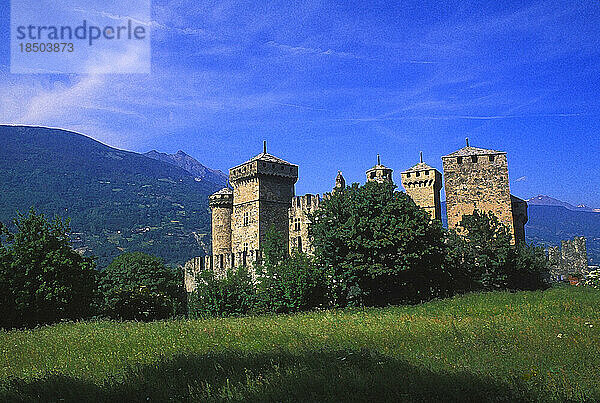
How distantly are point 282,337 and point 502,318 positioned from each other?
783 cm

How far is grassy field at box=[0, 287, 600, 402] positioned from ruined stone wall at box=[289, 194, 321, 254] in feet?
74.4

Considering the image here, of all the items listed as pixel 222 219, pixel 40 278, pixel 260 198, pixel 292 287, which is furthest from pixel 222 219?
pixel 40 278

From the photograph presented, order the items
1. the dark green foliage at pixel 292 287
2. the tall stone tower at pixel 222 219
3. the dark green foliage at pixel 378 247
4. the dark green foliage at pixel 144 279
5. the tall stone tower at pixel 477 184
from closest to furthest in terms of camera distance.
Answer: the dark green foliage at pixel 292 287, the dark green foliage at pixel 378 247, the tall stone tower at pixel 477 184, the dark green foliage at pixel 144 279, the tall stone tower at pixel 222 219

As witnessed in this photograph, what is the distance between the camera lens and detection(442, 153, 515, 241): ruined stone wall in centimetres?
3297

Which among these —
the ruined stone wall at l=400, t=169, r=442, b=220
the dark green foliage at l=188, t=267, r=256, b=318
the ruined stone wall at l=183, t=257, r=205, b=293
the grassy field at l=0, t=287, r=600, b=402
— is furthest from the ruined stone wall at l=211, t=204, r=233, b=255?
the grassy field at l=0, t=287, r=600, b=402

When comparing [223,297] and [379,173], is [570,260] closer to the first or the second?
[379,173]

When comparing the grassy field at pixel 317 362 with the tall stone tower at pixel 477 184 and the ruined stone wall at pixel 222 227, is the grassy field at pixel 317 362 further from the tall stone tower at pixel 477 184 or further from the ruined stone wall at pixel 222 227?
the ruined stone wall at pixel 222 227

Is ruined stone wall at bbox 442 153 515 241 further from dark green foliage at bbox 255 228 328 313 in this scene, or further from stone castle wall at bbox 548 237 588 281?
dark green foliage at bbox 255 228 328 313

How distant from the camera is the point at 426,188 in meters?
42.1

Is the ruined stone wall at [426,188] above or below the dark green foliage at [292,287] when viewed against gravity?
above

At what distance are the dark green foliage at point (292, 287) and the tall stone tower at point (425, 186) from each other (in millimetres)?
17778

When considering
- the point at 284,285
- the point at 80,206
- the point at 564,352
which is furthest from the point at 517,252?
the point at 80,206

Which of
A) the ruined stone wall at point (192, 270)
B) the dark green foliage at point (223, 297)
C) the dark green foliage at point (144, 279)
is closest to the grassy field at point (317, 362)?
the dark green foliage at point (223, 297)

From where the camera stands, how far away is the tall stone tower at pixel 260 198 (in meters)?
40.2
